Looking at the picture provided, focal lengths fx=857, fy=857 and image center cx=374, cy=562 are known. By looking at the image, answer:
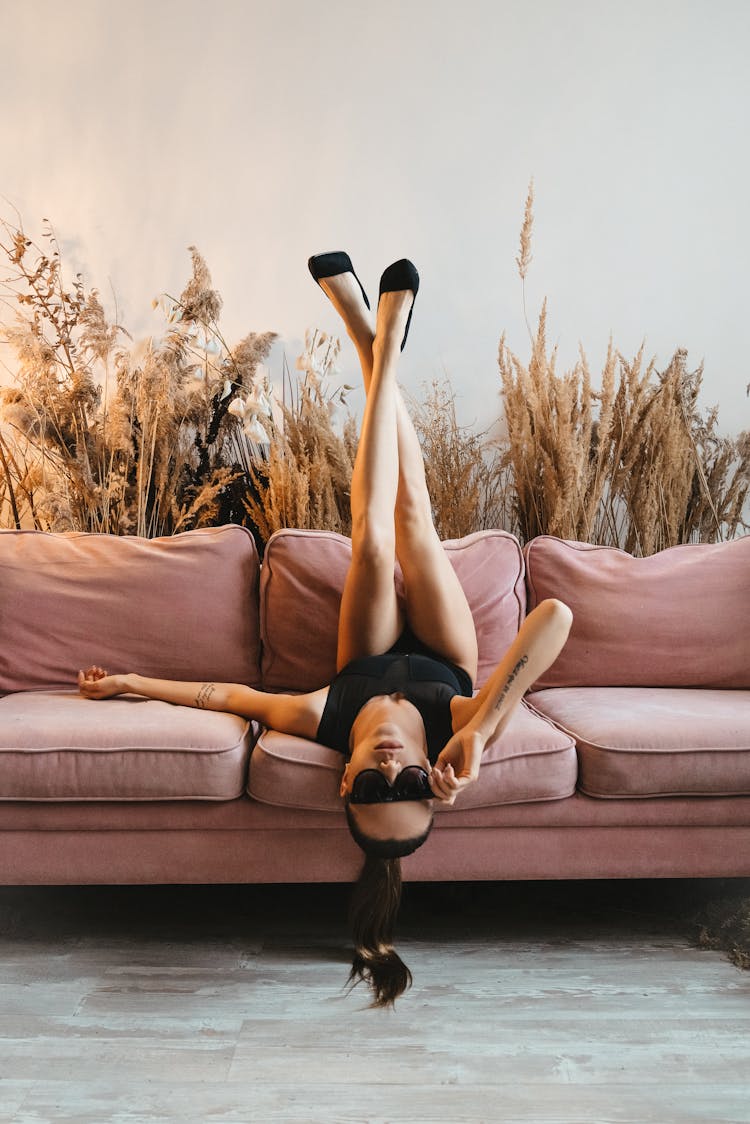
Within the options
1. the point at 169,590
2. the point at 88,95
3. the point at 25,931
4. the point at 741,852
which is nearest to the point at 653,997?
the point at 741,852

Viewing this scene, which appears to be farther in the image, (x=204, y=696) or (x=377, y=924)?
(x=204, y=696)

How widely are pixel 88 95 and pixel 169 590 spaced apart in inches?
84.2

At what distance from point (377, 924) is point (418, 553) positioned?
0.89 meters

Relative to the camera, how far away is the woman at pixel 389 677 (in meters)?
1.70

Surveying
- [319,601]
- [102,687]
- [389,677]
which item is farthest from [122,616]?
[389,677]

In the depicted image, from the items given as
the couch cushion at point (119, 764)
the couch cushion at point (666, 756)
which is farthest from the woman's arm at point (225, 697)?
the couch cushion at point (666, 756)

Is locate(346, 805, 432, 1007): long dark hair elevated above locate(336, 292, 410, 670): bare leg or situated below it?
below

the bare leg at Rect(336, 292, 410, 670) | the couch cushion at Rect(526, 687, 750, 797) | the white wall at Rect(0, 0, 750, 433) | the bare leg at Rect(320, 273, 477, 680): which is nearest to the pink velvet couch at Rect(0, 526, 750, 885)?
the couch cushion at Rect(526, 687, 750, 797)

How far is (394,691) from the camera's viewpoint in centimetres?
200

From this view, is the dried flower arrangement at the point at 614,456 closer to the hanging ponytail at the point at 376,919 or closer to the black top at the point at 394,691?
the black top at the point at 394,691

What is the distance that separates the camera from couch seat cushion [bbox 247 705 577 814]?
181 cm

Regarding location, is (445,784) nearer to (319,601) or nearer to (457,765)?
(457,765)

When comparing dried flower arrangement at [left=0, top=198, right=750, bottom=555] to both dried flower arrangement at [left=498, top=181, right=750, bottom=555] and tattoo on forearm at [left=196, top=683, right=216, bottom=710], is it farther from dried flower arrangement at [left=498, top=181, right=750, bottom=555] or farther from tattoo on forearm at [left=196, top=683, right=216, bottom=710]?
tattoo on forearm at [left=196, top=683, right=216, bottom=710]

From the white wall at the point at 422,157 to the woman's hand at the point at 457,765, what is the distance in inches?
70.5
